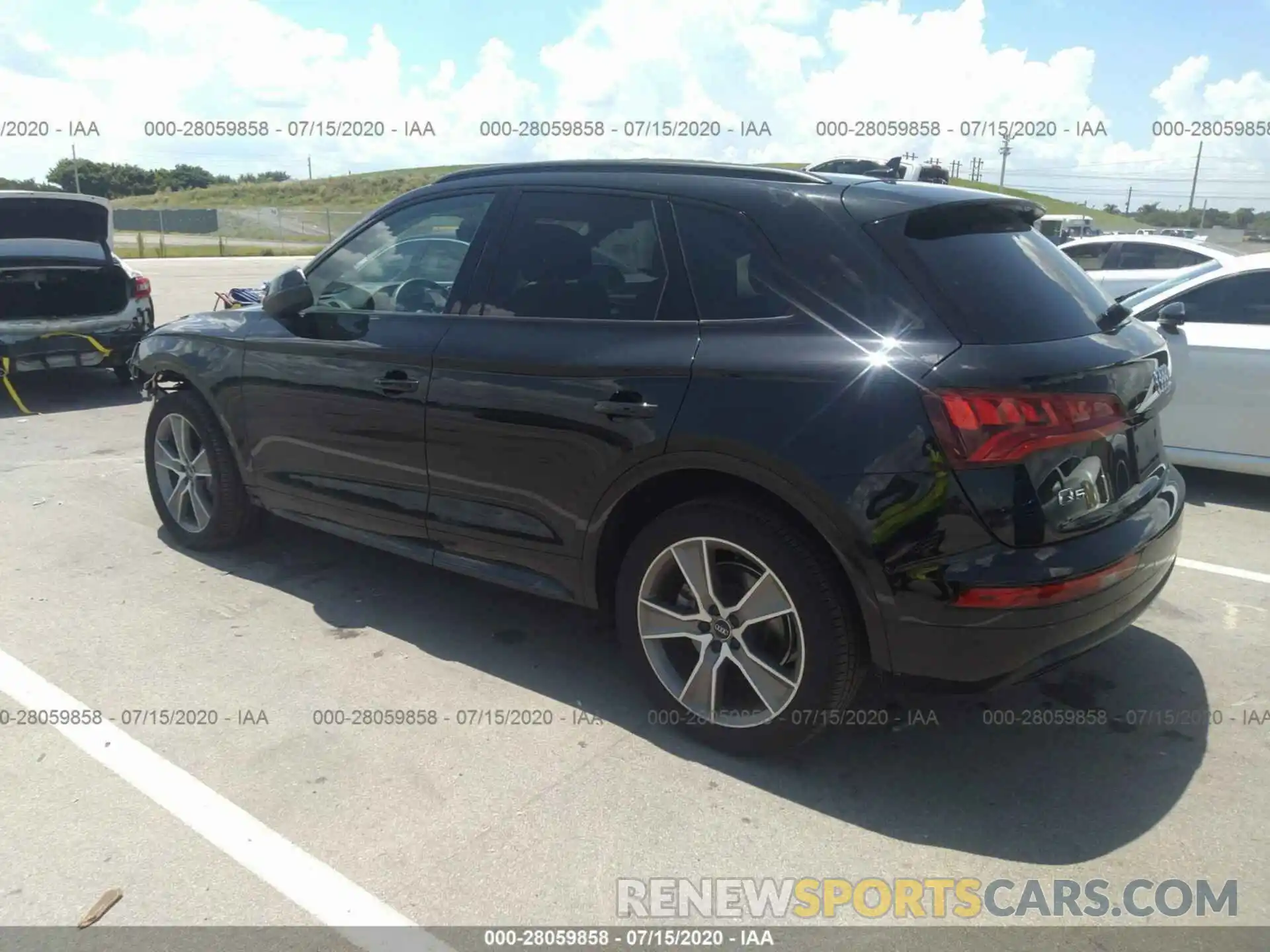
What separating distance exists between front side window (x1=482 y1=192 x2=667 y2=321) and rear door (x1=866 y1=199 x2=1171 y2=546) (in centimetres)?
79

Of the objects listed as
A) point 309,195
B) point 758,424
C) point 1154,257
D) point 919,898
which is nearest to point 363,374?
point 758,424

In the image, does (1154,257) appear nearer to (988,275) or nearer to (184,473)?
(988,275)

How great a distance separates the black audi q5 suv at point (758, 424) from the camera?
2.71 m

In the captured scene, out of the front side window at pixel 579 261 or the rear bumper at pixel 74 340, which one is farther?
the rear bumper at pixel 74 340

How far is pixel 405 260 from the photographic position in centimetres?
416

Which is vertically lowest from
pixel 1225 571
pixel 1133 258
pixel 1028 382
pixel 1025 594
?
pixel 1225 571

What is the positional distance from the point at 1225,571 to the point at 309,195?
7140cm

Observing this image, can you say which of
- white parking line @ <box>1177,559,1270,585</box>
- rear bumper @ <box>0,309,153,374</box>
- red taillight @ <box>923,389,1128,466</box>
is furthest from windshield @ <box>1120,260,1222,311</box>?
rear bumper @ <box>0,309,153,374</box>

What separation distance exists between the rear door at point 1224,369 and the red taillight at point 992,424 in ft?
13.9

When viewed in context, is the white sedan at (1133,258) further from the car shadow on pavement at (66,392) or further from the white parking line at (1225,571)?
the car shadow on pavement at (66,392)

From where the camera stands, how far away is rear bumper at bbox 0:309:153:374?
8352 mm

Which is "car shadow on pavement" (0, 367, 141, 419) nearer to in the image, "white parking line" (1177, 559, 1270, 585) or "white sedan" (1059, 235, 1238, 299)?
"white parking line" (1177, 559, 1270, 585)

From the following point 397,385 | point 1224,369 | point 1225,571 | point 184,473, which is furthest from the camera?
point 1224,369

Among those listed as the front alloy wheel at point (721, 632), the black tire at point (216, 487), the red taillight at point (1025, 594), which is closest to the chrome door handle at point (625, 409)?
the front alloy wheel at point (721, 632)
